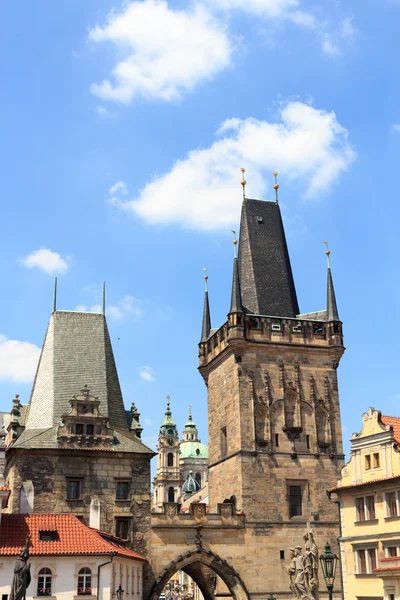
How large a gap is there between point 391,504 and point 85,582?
1254cm

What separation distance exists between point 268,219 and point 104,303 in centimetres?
1158

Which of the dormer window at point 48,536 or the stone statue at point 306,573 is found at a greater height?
the dormer window at point 48,536

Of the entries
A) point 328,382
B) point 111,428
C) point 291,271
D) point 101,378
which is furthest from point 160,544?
point 291,271

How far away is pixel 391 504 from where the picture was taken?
3192 centimetres

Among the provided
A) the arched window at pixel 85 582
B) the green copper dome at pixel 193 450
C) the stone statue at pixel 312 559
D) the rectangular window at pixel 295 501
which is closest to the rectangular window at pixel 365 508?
the stone statue at pixel 312 559

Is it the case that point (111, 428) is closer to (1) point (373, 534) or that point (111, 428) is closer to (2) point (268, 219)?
(1) point (373, 534)

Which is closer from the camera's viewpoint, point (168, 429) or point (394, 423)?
point (394, 423)

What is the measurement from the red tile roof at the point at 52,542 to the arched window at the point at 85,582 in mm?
799

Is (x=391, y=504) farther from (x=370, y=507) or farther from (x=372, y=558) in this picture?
(x=372, y=558)

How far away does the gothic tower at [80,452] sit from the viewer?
124ft

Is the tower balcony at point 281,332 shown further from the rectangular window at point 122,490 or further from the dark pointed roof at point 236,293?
the rectangular window at point 122,490

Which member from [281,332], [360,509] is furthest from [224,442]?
[360,509]

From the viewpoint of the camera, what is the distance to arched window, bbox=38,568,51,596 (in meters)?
30.5

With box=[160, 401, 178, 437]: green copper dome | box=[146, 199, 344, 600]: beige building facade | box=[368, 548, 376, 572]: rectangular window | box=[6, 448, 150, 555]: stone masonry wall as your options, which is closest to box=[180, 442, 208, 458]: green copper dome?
box=[160, 401, 178, 437]: green copper dome
